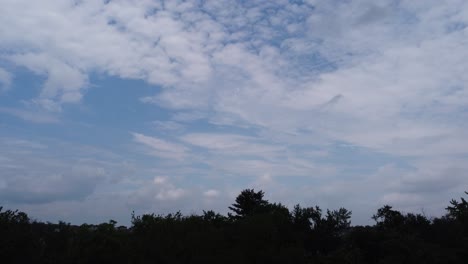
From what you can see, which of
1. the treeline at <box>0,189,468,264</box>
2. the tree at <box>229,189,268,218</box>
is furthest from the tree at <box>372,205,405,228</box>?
the tree at <box>229,189,268,218</box>

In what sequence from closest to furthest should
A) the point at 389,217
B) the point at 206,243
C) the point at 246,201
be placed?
the point at 206,243 < the point at 389,217 < the point at 246,201

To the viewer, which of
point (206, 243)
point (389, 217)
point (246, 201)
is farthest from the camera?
point (246, 201)

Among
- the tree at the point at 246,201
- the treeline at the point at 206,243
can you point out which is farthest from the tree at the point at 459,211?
the tree at the point at 246,201

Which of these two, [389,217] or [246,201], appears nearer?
[389,217]

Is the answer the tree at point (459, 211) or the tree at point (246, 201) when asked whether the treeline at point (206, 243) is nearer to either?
the tree at point (459, 211)

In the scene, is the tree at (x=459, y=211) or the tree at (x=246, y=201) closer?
the tree at (x=459, y=211)

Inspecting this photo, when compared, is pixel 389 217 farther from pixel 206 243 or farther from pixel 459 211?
pixel 206 243

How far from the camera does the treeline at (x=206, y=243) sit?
23219mm

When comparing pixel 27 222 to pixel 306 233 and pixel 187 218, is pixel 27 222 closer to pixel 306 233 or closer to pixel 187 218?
pixel 187 218

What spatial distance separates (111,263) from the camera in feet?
79.6

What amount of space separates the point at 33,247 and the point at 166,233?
6554mm

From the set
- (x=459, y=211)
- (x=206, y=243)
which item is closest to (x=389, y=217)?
(x=459, y=211)

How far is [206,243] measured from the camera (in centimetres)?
2481

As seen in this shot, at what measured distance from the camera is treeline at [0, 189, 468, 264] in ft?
76.2
